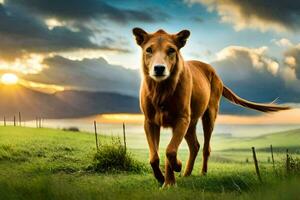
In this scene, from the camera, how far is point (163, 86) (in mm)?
11719

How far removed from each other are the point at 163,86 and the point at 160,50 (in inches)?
34.1

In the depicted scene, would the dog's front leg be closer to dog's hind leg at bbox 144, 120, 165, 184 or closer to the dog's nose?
dog's hind leg at bbox 144, 120, 165, 184

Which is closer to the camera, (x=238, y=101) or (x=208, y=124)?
(x=208, y=124)

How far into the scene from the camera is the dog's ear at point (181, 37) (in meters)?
11.6

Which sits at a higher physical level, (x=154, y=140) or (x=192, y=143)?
(x=154, y=140)

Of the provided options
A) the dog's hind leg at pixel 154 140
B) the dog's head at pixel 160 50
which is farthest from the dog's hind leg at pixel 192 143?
the dog's head at pixel 160 50

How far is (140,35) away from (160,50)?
0.79 m

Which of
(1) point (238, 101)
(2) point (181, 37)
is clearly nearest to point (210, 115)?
(1) point (238, 101)

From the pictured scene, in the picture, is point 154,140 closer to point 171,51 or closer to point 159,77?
point 159,77

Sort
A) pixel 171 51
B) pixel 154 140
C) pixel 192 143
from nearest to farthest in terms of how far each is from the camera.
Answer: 1. pixel 171 51
2. pixel 154 140
3. pixel 192 143

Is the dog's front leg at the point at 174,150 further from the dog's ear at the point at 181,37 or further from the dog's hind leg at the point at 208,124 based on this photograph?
the dog's hind leg at the point at 208,124

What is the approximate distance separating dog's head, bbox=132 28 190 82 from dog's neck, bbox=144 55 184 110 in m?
0.18

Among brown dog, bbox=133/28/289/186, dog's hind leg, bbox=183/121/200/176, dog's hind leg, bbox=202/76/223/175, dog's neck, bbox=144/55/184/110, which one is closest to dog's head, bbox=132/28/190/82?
brown dog, bbox=133/28/289/186

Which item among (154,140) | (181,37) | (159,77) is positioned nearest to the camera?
(159,77)
